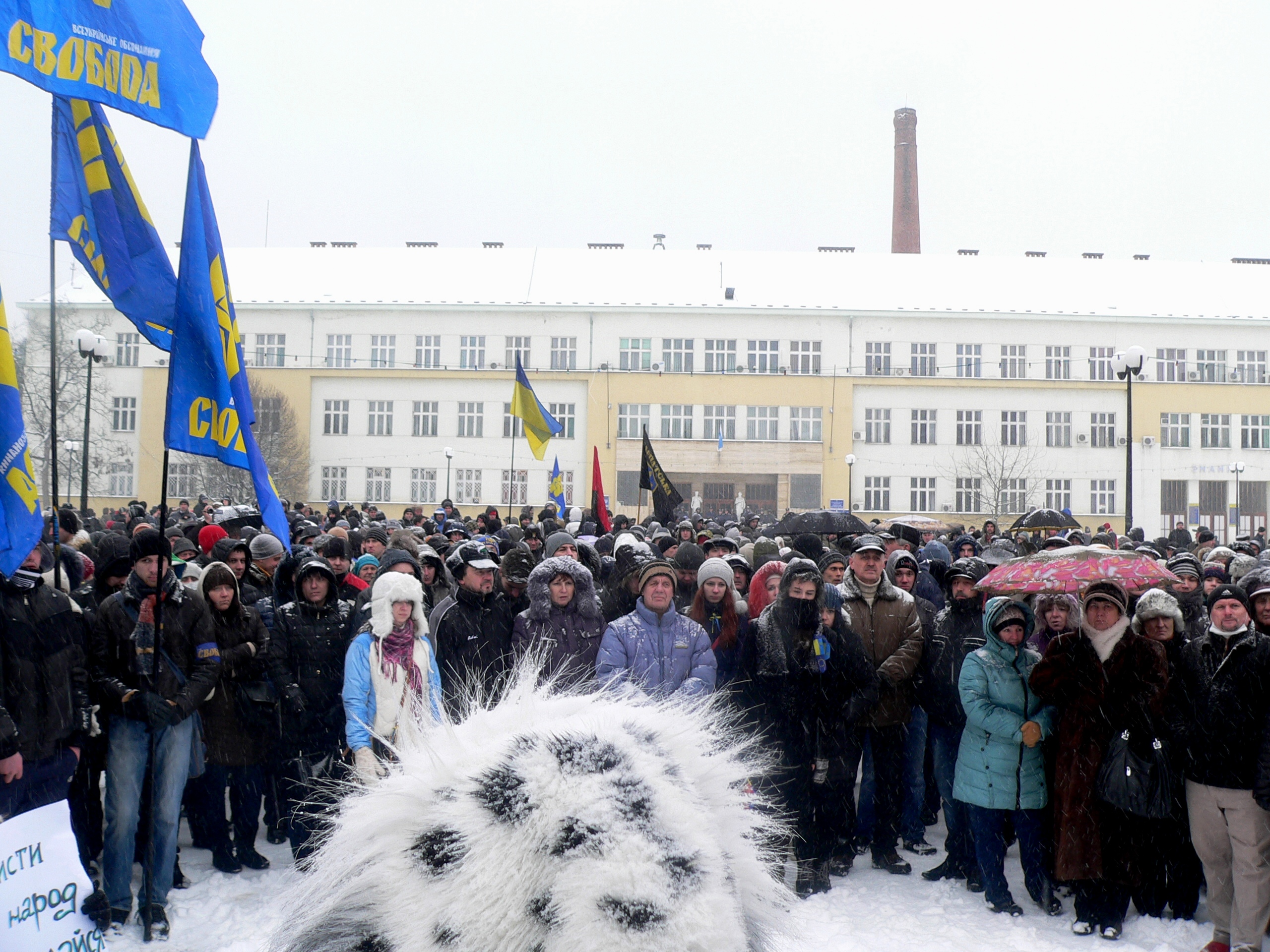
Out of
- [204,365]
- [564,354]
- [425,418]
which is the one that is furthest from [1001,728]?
[425,418]

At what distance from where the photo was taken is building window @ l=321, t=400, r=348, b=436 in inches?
1892

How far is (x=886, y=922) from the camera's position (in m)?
5.79

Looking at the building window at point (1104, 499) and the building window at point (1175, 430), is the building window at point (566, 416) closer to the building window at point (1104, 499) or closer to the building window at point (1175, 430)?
the building window at point (1104, 499)

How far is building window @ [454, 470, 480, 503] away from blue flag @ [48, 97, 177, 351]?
42746 mm

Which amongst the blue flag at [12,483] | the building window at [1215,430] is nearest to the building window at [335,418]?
the building window at [1215,430]

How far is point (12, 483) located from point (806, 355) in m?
45.4

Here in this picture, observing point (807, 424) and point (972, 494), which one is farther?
point (807, 424)

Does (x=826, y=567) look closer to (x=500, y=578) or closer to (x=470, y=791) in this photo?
(x=500, y=578)

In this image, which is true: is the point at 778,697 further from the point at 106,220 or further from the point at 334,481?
the point at 334,481

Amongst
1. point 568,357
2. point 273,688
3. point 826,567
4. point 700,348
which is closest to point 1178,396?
point 700,348

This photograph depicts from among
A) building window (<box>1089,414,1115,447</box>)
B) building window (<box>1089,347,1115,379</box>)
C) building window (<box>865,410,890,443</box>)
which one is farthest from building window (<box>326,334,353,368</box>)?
building window (<box>1089,414,1115,447</box>)

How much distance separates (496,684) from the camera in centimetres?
166

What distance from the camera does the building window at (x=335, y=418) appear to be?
48062 millimetres

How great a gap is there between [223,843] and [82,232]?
378 centimetres
